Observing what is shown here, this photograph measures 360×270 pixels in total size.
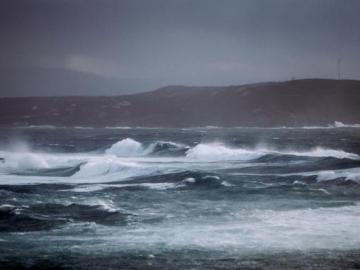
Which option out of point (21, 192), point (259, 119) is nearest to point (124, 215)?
point (21, 192)

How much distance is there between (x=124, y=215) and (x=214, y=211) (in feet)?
10.2

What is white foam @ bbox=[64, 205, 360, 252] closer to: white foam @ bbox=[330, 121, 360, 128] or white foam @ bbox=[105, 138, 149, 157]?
white foam @ bbox=[105, 138, 149, 157]

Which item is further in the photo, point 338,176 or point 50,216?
point 338,176

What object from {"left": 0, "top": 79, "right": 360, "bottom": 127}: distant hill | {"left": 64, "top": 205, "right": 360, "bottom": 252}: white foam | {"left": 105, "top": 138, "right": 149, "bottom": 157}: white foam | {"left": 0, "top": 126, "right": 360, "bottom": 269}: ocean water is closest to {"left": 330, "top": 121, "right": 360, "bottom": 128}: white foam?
{"left": 0, "top": 79, "right": 360, "bottom": 127}: distant hill

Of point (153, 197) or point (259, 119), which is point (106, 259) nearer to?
point (153, 197)

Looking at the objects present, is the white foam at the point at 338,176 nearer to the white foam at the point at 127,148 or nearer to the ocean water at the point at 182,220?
the ocean water at the point at 182,220

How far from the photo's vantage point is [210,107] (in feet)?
458

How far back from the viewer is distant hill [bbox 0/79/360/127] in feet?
411

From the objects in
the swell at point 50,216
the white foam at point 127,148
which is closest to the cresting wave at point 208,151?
the white foam at point 127,148

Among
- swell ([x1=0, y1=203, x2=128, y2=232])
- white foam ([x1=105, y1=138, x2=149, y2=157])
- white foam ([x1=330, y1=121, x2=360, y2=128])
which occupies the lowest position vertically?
swell ([x1=0, y1=203, x2=128, y2=232])

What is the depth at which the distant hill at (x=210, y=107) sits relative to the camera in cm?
12519

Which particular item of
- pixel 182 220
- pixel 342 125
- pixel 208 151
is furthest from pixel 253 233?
pixel 342 125

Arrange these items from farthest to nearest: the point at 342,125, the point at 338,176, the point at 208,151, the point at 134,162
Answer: the point at 342,125 < the point at 208,151 < the point at 134,162 < the point at 338,176

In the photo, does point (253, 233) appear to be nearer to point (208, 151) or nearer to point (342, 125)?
point (208, 151)
